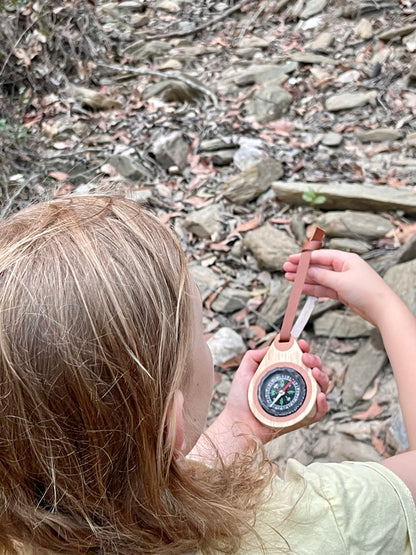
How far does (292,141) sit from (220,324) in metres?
1.87

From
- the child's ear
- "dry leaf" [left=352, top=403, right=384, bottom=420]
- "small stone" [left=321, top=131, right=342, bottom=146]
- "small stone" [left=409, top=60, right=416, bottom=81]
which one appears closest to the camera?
the child's ear

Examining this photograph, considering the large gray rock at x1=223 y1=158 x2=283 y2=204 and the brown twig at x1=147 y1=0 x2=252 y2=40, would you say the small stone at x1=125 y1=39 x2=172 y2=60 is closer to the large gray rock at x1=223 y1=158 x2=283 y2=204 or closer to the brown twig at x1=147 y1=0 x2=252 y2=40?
the brown twig at x1=147 y1=0 x2=252 y2=40

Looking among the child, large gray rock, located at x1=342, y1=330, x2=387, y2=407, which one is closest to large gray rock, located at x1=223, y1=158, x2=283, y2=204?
large gray rock, located at x1=342, y1=330, x2=387, y2=407

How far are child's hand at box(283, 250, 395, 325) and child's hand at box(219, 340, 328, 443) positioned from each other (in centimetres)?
20

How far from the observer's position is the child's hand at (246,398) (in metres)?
1.66

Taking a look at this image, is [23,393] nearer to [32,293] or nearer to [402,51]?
[32,293]

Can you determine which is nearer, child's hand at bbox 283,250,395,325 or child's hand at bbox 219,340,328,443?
child's hand at bbox 219,340,328,443

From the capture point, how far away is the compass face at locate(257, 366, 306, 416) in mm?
1637

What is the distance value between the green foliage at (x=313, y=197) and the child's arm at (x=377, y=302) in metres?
1.87

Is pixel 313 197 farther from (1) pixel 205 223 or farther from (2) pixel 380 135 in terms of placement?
(2) pixel 380 135

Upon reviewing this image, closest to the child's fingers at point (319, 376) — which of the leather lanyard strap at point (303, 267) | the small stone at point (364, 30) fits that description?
the leather lanyard strap at point (303, 267)

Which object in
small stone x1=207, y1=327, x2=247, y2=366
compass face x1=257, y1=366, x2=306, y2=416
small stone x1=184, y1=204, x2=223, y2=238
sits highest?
compass face x1=257, y1=366, x2=306, y2=416

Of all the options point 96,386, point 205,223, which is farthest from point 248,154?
point 96,386

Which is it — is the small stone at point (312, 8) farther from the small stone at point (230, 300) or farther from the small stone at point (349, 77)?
the small stone at point (230, 300)
